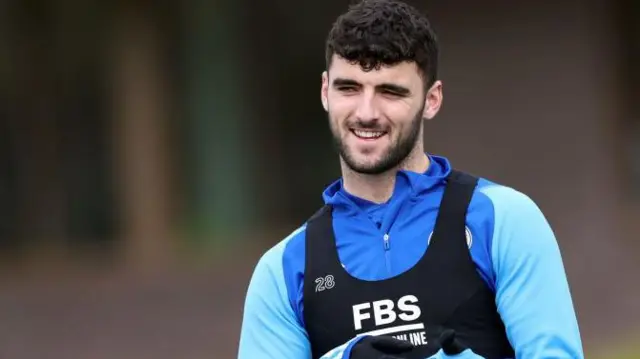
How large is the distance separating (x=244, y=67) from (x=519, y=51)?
2895 millimetres

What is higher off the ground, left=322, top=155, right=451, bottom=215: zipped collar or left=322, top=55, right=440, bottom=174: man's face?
left=322, top=55, right=440, bottom=174: man's face

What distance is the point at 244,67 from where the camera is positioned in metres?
12.2

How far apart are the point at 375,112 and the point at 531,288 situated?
622mm

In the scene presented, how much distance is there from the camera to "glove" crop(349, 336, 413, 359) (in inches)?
121

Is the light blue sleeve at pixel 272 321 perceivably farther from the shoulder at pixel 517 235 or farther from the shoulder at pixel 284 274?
the shoulder at pixel 517 235

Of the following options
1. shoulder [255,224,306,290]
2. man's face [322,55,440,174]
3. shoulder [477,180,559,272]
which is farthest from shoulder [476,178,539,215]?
shoulder [255,224,306,290]

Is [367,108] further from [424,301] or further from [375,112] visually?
[424,301]

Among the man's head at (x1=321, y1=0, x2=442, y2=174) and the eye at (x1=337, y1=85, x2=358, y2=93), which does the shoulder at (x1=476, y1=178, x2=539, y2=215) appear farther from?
the eye at (x1=337, y1=85, x2=358, y2=93)

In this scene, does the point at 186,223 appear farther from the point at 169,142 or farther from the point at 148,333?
the point at 148,333

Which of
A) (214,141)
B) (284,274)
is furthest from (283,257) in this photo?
(214,141)

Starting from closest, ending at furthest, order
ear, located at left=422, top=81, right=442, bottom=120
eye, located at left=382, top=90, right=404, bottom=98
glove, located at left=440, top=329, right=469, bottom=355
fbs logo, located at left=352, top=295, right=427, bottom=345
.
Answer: glove, located at left=440, top=329, right=469, bottom=355
fbs logo, located at left=352, top=295, right=427, bottom=345
eye, located at left=382, top=90, right=404, bottom=98
ear, located at left=422, top=81, right=442, bottom=120

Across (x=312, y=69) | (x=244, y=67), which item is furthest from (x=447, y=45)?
(x=244, y=67)

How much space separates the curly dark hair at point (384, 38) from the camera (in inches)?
127

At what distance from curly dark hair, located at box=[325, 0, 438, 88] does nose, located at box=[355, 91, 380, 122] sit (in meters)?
0.07
